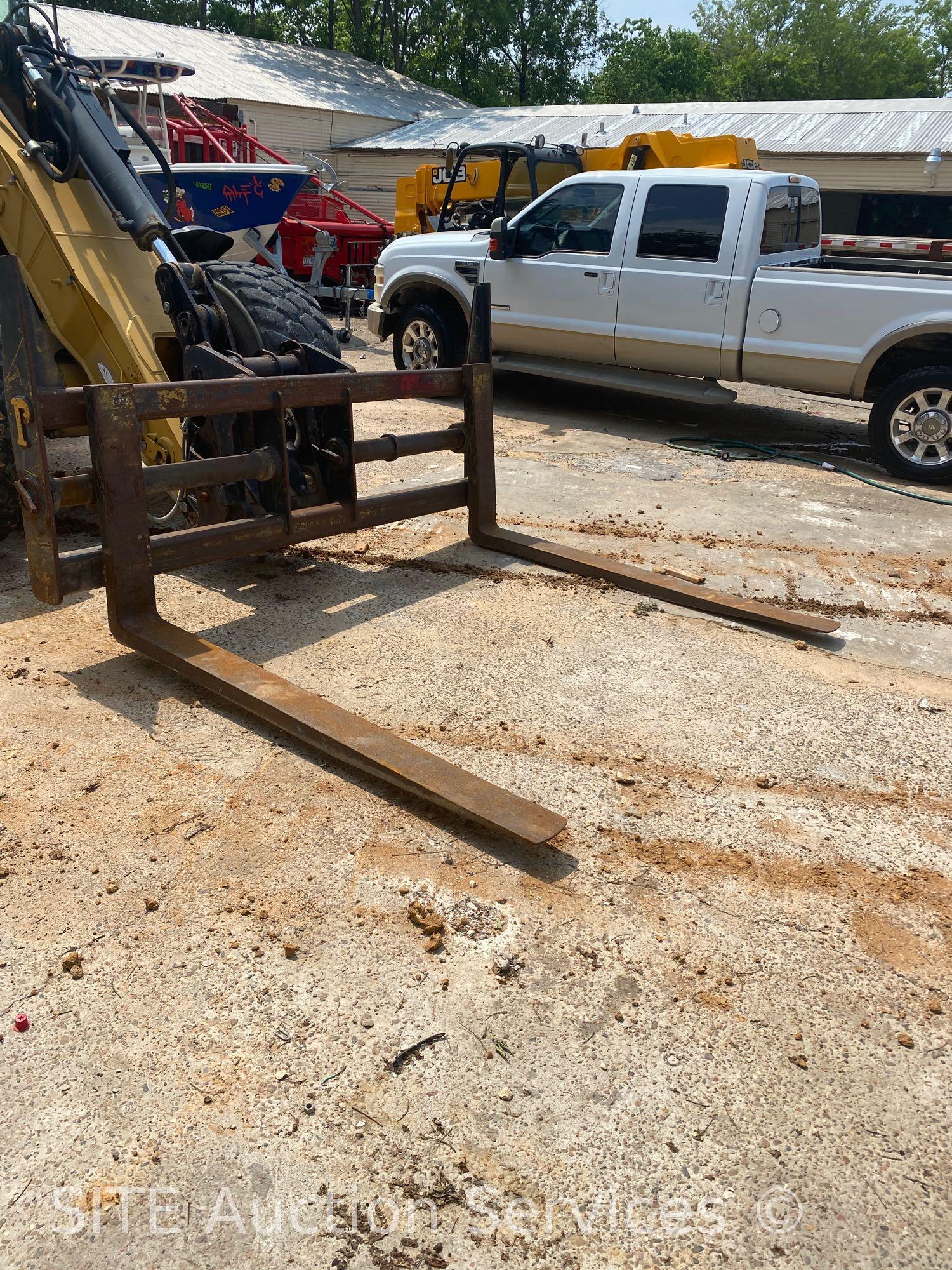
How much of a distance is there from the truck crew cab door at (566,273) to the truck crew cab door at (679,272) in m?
0.17

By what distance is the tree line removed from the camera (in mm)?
46031

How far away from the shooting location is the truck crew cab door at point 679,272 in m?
8.52

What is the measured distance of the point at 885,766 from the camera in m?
3.73

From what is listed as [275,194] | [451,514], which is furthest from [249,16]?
[451,514]

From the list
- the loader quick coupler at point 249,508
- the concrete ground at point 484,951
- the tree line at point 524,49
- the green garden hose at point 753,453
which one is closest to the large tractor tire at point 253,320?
the loader quick coupler at point 249,508

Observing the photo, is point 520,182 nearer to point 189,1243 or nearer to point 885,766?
point 885,766

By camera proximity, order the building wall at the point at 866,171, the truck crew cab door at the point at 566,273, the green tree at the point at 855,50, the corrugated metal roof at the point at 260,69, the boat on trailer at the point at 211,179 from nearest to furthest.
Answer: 1. the truck crew cab door at the point at 566,273
2. the boat on trailer at the point at 211,179
3. the building wall at the point at 866,171
4. the corrugated metal roof at the point at 260,69
5. the green tree at the point at 855,50

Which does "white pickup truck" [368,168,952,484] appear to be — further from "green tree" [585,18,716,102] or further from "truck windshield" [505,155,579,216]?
"green tree" [585,18,716,102]

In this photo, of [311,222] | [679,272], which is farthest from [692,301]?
[311,222]

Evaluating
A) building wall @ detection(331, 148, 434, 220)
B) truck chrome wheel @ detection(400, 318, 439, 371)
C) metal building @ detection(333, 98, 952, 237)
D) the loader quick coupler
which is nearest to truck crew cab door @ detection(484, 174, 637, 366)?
truck chrome wheel @ detection(400, 318, 439, 371)

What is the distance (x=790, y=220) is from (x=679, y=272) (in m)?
A: 1.16
